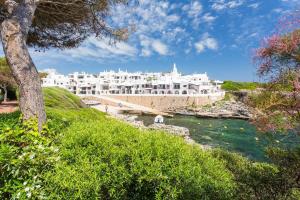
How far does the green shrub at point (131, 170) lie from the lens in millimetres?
4102

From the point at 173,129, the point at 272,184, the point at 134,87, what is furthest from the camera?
the point at 134,87

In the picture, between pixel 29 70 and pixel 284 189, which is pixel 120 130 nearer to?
pixel 29 70

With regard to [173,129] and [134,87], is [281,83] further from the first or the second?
[134,87]

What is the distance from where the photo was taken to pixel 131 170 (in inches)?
175

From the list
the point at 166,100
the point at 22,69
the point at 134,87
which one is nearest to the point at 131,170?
the point at 22,69

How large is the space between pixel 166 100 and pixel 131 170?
73.8m

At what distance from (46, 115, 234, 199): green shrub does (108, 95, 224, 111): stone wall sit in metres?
71.2

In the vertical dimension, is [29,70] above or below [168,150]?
above

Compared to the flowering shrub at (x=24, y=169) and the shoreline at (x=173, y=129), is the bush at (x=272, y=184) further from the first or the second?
the flowering shrub at (x=24, y=169)

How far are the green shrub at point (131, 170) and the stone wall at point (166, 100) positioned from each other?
234 feet

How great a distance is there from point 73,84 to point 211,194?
8176 centimetres

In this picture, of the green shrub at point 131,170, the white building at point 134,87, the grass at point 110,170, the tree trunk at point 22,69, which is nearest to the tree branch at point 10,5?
the tree trunk at point 22,69

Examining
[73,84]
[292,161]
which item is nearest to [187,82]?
[73,84]

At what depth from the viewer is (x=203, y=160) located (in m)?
5.16
